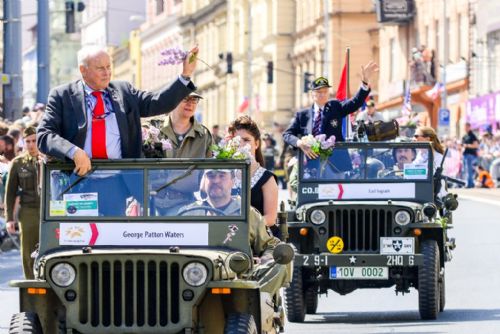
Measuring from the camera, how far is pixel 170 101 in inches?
419

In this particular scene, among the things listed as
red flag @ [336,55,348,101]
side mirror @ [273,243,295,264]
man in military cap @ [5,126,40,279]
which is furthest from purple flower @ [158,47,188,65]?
red flag @ [336,55,348,101]

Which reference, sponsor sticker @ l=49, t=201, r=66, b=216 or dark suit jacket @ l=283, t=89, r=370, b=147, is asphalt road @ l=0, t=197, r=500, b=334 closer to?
dark suit jacket @ l=283, t=89, r=370, b=147

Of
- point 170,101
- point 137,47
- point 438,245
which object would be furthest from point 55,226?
point 137,47

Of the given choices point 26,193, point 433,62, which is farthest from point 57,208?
point 433,62

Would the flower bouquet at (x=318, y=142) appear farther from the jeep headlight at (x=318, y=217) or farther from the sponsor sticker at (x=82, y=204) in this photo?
the sponsor sticker at (x=82, y=204)

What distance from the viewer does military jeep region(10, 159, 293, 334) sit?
9820 mm

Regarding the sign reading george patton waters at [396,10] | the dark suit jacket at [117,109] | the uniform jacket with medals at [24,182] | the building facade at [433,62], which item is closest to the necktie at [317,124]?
the uniform jacket with medals at [24,182]

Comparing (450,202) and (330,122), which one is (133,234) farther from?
(450,202)

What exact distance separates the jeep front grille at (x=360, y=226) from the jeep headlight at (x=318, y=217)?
66mm

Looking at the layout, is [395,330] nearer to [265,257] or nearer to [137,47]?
[265,257]

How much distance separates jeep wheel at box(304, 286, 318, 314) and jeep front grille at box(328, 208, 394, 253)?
1.75 ft

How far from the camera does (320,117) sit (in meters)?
16.4

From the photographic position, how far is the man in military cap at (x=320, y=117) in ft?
53.1

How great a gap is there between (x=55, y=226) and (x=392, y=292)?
351 inches
